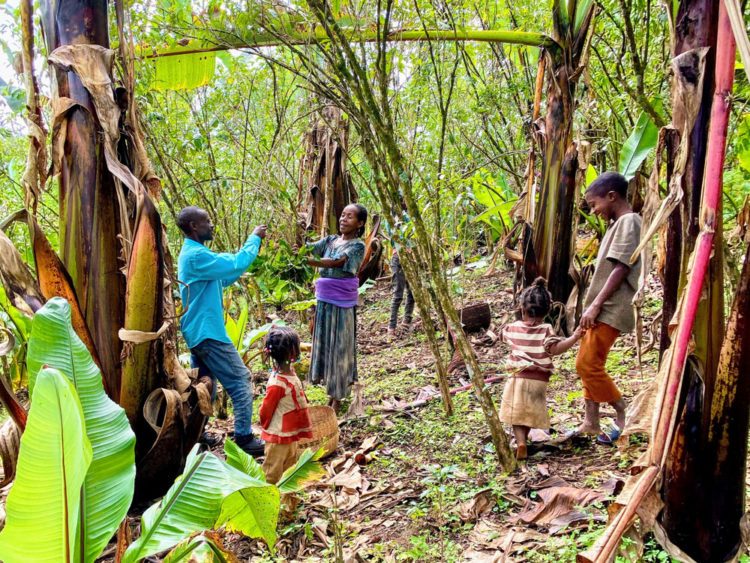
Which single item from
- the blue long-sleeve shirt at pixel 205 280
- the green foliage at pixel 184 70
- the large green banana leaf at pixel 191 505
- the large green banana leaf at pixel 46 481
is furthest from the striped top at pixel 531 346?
the green foliage at pixel 184 70

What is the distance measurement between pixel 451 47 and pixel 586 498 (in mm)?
4442

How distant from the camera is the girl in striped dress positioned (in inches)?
112

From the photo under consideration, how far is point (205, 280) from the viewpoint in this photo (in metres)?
3.71

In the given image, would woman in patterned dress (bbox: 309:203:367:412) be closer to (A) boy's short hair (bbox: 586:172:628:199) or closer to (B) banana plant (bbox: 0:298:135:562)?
(A) boy's short hair (bbox: 586:172:628:199)

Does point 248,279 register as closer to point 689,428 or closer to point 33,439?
point 33,439

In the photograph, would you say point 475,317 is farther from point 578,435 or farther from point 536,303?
point 536,303

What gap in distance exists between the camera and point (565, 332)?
14.8 feet

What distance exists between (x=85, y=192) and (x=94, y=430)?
1606 mm

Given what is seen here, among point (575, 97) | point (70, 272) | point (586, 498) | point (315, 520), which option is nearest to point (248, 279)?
point (70, 272)

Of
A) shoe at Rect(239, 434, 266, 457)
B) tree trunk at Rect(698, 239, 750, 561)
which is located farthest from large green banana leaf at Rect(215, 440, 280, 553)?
shoe at Rect(239, 434, 266, 457)

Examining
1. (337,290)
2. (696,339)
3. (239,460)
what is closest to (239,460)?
(239,460)

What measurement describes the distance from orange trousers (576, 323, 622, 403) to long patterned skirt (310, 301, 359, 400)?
2046mm

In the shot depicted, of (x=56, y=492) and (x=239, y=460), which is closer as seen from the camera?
(x=56, y=492)

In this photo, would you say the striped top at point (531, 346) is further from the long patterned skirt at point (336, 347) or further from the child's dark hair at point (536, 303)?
the long patterned skirt at point (336, 347)
